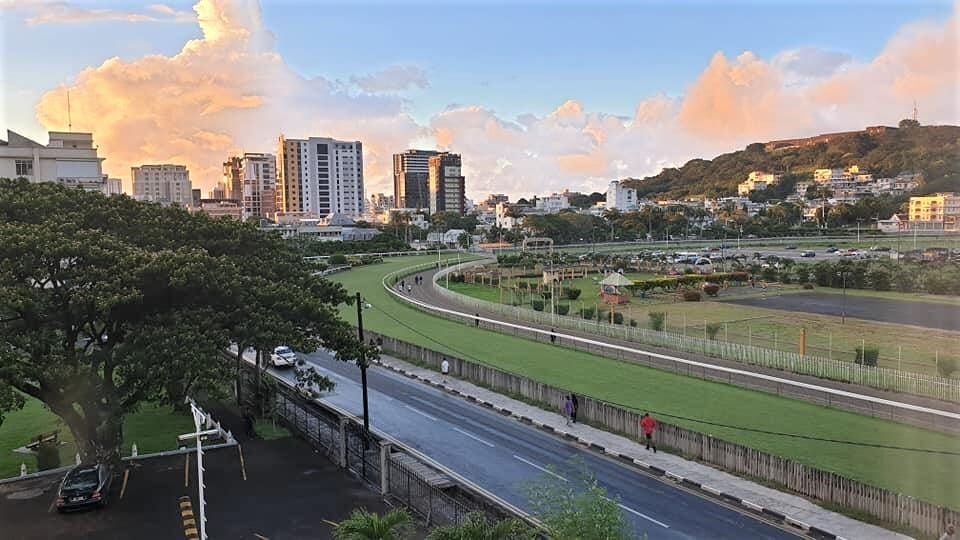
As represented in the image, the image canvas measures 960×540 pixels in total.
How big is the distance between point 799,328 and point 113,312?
107 feet

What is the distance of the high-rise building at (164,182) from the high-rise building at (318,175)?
27.8m

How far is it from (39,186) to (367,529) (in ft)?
47.6

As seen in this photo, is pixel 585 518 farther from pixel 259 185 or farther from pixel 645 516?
pixel 259 185

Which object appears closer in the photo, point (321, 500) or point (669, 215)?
point (321, 500)

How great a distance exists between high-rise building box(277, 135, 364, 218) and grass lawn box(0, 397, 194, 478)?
15056cm

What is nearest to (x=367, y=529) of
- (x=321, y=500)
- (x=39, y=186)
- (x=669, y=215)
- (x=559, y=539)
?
(x=559, y=539)

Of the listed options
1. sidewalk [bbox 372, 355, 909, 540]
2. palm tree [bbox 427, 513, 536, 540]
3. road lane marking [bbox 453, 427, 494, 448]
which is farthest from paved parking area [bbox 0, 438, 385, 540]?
sidewalk [bbox 372, 355, 909, 540]

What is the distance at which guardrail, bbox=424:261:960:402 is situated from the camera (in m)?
22.3

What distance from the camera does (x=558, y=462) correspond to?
19344mm

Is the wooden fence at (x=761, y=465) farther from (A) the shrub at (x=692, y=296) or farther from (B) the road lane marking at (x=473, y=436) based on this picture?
(A) the shrub at (x=692, y=296)

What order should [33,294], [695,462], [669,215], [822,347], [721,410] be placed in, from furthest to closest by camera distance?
[669,215] < [822,347] < [721,410] < [695,462] < [33,294]

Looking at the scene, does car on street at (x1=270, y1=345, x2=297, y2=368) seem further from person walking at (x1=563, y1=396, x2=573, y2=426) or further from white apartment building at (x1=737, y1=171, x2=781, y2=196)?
white apartment building at (x1=737, y1=171, x2=781, y2=196)

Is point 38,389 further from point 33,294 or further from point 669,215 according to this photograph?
point 669,215

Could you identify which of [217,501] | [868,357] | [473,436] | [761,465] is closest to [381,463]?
[217,501]
